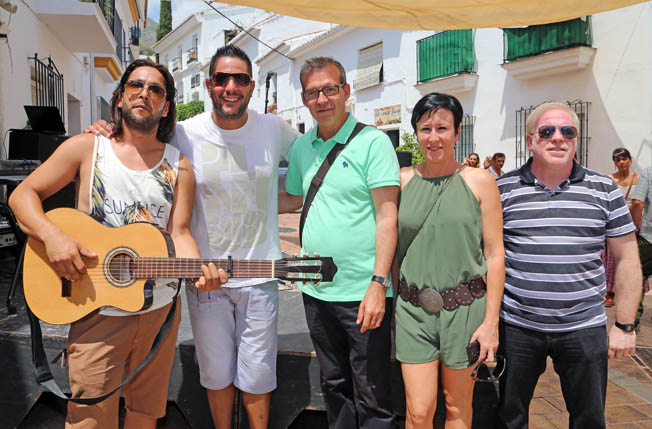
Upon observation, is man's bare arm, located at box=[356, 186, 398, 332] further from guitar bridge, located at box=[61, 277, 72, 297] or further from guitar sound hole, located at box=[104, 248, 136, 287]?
guitar bridge, located at box=[61, 277, 72, 297]

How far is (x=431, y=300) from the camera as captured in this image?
2217 mm

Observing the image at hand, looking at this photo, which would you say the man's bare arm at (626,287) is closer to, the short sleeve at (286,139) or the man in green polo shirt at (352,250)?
the man in green polo shirt at (352,250)

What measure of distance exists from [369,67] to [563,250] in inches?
644

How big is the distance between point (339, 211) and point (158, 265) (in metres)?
0.89

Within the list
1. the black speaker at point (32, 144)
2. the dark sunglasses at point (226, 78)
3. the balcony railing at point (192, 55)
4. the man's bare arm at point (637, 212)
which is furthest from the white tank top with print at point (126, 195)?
the balcony railing at point (192, 55)

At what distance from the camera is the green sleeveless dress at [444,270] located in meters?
2.21

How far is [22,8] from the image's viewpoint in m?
7.58

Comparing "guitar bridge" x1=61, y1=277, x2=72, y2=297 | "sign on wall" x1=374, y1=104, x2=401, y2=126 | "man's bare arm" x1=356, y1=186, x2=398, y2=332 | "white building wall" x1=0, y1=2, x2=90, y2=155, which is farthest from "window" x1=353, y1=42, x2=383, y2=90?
"guitar bridge" x1=61, y1=277, x2=72, y2=297

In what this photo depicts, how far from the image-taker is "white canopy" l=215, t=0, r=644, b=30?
3.39 metres

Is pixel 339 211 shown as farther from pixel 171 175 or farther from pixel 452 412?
pixel 452 412

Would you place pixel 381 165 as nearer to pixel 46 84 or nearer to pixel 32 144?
pixel 32 144

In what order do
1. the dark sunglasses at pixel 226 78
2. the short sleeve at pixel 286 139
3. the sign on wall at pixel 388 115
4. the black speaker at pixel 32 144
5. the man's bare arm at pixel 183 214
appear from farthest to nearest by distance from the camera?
the sign on wall at pixel 388 115 → the black speaker at pixel 32 144 → the short sleeve at pixel 286 139 → the dark sunglasses at pixel 226 78 → the man's bare arm at pixel 183 214

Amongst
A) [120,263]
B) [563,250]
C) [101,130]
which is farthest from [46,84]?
[563,250]

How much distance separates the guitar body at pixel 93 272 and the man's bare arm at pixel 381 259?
961mm
